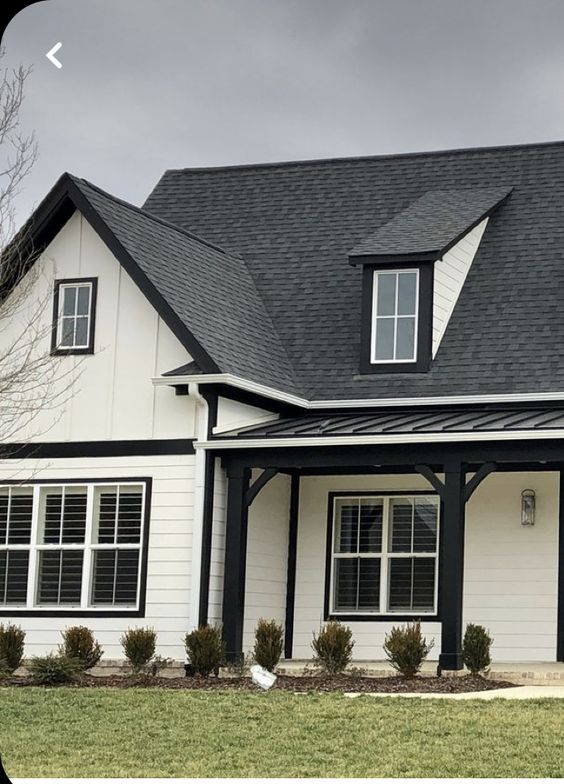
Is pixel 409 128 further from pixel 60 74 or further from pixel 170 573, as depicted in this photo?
pixel 170 573

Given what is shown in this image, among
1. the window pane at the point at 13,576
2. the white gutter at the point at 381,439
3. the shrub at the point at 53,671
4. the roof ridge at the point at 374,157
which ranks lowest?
the shrub at the point at 53,671

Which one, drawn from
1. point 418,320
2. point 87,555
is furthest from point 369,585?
point 87,555

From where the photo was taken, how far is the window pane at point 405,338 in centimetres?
1983

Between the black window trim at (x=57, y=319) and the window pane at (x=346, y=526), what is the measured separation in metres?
3.84

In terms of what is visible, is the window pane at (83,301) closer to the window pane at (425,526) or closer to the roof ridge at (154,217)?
the roof ridge at (154,217)

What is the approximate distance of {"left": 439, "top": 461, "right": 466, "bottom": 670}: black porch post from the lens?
17.0 meters

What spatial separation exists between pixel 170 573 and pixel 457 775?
26.1 ft

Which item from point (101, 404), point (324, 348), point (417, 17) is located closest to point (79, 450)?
point (101, 404)

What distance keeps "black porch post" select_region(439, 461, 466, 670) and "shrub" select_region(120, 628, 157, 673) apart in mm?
3396

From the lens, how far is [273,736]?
12.5m

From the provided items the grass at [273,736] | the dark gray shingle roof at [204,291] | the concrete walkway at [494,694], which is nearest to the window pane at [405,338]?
the dark gray shingle roof at [204,291]

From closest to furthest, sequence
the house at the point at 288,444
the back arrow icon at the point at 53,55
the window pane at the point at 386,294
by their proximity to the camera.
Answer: the back arrow icon at the point at 53,55
the house at the point at 288,444
the window pane at the point at 386,294

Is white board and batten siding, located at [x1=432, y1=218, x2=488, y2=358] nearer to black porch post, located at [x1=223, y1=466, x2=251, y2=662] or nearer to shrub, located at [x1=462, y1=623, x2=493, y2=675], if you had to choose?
black porch post, located at [x1=223, y1=466, x2=251, y2=662]

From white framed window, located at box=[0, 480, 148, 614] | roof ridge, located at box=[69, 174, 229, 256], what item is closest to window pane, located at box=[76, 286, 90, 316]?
roof ridge, located at box=[69, 174, 229, 256]
